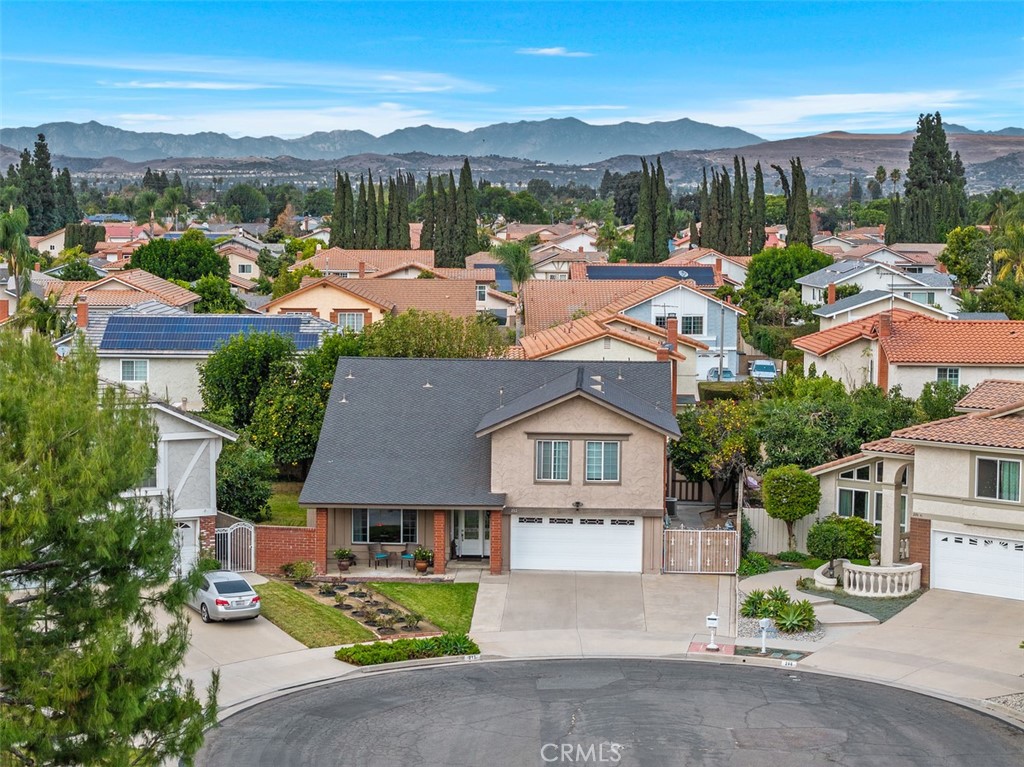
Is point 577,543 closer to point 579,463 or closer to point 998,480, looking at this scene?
point 579,463

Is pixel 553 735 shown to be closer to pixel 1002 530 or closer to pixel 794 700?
pixel 794 700

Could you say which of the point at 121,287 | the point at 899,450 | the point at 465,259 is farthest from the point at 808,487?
the point at 465,259

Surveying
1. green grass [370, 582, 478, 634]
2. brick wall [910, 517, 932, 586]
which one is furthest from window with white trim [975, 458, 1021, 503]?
green grass [370, 582, 478, 634]

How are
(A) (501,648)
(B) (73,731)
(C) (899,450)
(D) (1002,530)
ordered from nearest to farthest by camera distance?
(B) (73,731) < (A) (501,648) < (D) (1002,530) < (C) (899,450)

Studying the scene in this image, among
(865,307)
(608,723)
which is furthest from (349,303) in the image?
(608,723)

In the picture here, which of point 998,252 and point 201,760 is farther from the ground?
point 998,252

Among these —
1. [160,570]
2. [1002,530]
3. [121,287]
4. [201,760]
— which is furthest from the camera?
[121,287]
